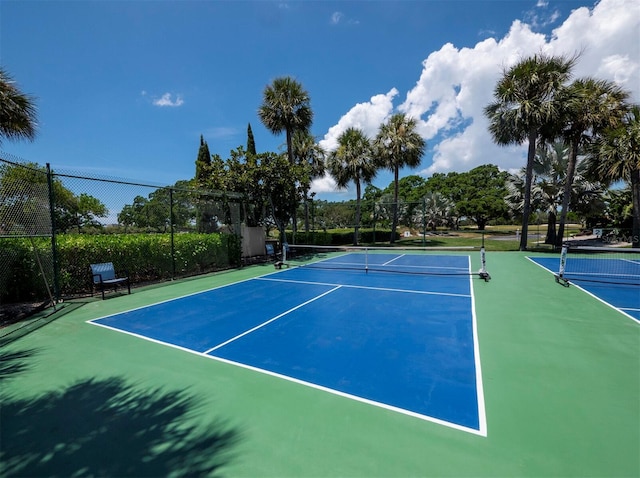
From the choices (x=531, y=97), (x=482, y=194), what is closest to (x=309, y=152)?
(x=531, y=97)

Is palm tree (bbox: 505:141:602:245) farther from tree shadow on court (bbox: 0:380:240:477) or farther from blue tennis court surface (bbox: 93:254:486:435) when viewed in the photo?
tree shadow on court (bbox: 0:380:240:477)

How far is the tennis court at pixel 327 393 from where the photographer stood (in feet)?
8.41

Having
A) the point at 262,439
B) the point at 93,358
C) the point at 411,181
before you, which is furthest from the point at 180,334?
the point at 411,181

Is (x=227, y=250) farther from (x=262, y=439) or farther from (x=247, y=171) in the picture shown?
(x=262, y=439)

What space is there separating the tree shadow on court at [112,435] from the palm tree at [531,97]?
20.4 meters

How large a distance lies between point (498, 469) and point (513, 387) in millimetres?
1496

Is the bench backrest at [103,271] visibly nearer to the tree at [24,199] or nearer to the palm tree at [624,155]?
the tree at [24,199]

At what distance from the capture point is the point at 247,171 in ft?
50.5

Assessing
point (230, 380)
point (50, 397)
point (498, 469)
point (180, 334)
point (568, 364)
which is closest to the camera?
point (498, 469)

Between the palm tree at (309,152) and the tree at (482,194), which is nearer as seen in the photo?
the palm tree at (309,152)

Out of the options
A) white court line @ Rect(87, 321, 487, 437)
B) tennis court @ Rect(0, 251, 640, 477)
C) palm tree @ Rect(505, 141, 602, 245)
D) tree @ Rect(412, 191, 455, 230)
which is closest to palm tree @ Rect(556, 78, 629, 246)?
palm tree @ Rect(505, 141, 602, 245)

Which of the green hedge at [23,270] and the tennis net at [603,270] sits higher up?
the green hedge at [23,270]

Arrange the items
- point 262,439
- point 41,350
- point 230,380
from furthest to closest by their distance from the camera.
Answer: point 41,350 → point 230,380 → point 262,439

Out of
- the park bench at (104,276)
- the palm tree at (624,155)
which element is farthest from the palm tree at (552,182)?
the park bench at (104,276)
